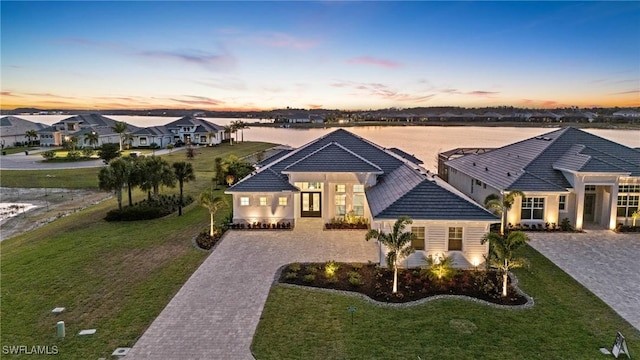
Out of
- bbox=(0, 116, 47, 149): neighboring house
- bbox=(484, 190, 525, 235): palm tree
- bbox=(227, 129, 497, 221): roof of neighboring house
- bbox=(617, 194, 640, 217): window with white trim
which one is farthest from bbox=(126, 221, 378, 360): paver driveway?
bbox=(0, 116, 47, 149): neighboring house

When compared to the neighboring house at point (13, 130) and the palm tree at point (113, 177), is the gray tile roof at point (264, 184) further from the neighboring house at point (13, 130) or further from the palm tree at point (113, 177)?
the neighboring house at point (13, 130)

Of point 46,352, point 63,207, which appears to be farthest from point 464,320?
point 63,207

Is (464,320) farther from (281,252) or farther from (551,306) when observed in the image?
(281,252)

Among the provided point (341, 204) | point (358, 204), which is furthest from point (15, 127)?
point (358, 204)

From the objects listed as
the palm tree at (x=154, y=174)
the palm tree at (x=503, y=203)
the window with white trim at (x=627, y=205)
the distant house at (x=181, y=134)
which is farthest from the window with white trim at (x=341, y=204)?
the distant house at (x=181, y=134)

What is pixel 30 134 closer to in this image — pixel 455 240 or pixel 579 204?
pixel 455 240
